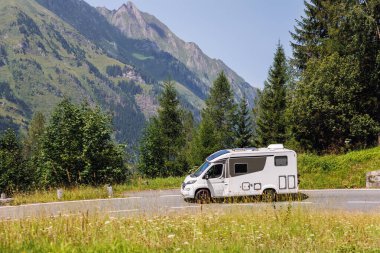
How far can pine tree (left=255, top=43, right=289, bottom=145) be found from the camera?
53000 millimetres

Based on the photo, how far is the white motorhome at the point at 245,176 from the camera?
20.9 m

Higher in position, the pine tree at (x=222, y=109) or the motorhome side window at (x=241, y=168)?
the pine tree at (x=222, y=109)

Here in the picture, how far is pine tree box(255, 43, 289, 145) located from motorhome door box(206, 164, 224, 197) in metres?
33.4

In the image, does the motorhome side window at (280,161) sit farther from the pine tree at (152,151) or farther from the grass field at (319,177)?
the pine tree at (152,151)

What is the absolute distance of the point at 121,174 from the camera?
1435 inches

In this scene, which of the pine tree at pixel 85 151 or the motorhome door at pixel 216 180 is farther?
the pine tree at pixel 85 151

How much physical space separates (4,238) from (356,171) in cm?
2481

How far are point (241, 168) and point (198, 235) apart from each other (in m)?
14.0

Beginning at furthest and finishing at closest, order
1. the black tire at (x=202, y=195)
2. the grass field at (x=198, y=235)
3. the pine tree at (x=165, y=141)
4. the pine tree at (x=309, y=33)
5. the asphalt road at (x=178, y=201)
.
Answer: the pine tree at (x=165, y=141) → the pine tree at (x=309, y=33) → the black tire at (x=202, y=195) → the asphalt road at (x=178, y=201) → the grass field at (x=198, y=235)

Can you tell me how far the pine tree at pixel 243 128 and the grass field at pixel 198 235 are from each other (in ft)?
163

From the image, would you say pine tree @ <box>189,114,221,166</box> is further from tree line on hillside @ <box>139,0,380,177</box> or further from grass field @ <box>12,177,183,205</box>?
grass field @ <box>12,177,183,205</box>

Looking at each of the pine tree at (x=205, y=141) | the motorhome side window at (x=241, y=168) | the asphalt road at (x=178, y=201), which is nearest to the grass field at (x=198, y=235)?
the asphalt road at (x=178, y=201)

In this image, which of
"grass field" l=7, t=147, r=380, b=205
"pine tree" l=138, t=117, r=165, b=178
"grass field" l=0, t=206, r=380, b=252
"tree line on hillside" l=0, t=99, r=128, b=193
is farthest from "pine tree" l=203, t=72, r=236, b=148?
"grass field" l=0, t=206, r=380, b=252

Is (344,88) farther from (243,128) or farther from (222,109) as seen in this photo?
(222,109)
